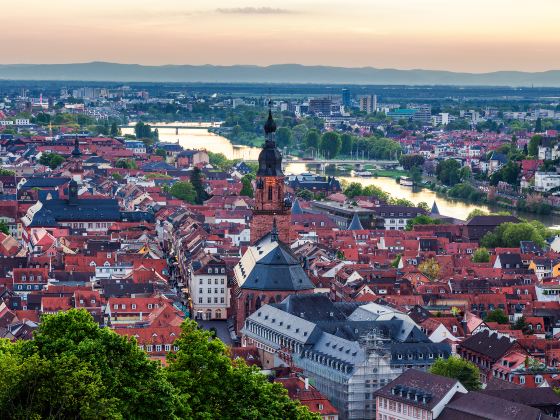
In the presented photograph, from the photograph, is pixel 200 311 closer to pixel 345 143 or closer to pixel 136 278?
pixel 136 278

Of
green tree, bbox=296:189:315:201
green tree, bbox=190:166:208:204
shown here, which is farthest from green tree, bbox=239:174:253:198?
green tree, bbox=296:189:315:201

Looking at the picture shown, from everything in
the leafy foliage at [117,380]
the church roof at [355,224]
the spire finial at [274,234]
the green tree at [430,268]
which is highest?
the leafy foliage at [117,380]

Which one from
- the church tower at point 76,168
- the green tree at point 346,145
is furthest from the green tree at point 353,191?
the green tree at point 346,145

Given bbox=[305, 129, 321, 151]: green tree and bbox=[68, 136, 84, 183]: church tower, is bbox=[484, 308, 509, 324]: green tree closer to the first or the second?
bbox=[68, 136, 84, 183]: church tower

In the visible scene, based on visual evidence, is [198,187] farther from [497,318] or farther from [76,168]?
[497,318]

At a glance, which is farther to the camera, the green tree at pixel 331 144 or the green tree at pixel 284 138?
the green tree at pixel 284 138

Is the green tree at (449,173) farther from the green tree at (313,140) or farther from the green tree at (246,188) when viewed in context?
the green tree at (313,140)

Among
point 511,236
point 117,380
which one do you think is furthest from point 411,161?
point 117,380
